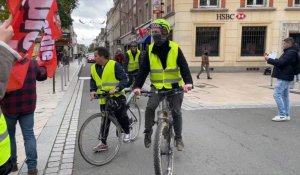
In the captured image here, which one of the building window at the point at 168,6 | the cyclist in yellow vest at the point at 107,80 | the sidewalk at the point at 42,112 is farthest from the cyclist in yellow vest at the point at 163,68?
the building window at the point at 168,6

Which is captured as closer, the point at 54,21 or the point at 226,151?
the point at 226,151

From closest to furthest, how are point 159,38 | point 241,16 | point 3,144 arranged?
point 3,144 → point 159,38 → point 241,16

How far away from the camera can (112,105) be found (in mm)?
4656

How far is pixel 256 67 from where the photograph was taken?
23.1m

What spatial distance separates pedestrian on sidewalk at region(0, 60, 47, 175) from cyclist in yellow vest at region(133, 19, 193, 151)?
134 centimetres

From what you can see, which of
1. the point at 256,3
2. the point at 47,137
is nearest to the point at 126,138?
the point at 47,137

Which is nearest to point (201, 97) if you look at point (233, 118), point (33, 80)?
point (233, 118)

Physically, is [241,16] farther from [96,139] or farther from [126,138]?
[96,139]

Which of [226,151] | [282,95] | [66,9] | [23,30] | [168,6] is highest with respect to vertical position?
[168,6]

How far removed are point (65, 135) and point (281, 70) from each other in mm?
4873

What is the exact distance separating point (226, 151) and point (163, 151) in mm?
1624

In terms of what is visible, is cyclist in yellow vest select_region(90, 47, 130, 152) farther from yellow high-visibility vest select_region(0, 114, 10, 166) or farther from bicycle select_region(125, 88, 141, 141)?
yellow high-visibility vest select_region(0, 114, 10, 166)

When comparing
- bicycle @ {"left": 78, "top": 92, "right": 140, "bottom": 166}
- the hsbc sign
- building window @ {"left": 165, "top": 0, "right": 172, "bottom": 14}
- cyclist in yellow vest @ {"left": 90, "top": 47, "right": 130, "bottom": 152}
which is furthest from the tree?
bicycle @ {"left": 78, "top": 92, "right": 140, "bottom": 166}

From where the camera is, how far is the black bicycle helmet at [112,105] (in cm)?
462
